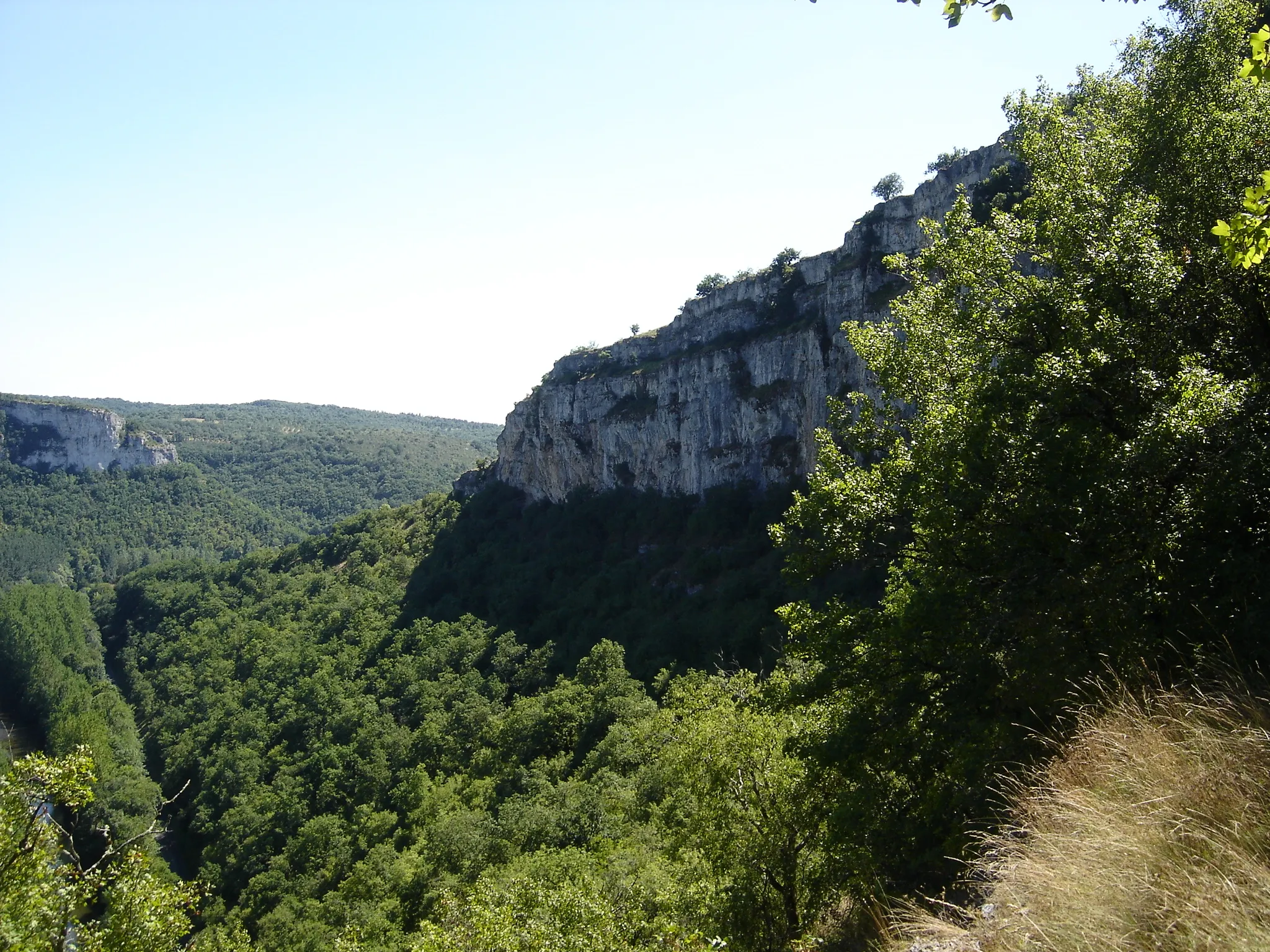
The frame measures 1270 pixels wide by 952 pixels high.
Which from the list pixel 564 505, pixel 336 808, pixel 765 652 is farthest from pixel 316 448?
pixel 765 652

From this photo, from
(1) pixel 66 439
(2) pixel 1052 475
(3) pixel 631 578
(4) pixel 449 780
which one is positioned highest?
(2) pixel 1052 475

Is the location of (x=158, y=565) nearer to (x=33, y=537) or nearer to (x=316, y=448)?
(x=33, y=537)

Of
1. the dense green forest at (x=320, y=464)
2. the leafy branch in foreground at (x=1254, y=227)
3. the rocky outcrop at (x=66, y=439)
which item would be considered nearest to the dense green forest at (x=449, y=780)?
the leafy branch in foreground at (x=1254, y=227)

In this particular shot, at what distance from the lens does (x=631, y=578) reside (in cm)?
5250

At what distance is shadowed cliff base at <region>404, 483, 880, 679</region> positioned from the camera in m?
39.9

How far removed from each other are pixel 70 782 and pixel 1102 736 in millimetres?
11421

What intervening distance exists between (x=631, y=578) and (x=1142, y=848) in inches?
1919

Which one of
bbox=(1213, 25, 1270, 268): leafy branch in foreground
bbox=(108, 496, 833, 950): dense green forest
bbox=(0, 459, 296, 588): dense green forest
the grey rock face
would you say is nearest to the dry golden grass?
bbox=(1213, 25, 1270, 268): leafy branch in foreground

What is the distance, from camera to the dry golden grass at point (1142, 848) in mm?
3682

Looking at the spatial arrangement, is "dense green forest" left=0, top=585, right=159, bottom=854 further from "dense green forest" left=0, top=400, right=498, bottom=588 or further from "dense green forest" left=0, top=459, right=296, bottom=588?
"dense green forest" left=0, top=400, right=498, bottom=588

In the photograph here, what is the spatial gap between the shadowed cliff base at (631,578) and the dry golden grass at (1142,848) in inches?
1040

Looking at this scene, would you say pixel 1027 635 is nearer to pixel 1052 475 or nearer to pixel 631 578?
pixel 1052 475

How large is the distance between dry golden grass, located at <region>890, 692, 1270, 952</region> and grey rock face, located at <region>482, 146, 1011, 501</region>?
32.4 meters

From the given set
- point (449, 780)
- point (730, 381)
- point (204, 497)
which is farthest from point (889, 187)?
point (204, 497)
